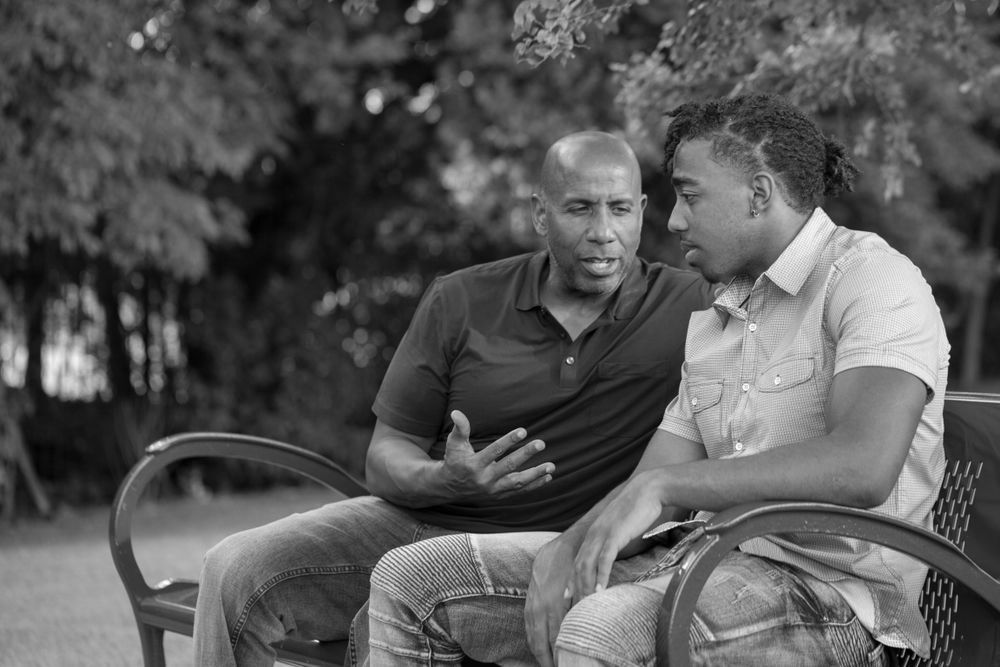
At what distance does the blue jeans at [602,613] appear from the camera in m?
2.37

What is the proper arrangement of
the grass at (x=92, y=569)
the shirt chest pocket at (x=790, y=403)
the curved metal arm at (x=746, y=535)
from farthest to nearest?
the grass at (x=92, y=569) < the shirt chest pocket at (x=790, y=403) < the curved metal arm at (x=746, y=535)

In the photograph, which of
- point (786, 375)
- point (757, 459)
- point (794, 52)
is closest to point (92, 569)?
point (794, 52)

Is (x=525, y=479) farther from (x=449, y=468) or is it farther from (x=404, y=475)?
(x=404, y=475)

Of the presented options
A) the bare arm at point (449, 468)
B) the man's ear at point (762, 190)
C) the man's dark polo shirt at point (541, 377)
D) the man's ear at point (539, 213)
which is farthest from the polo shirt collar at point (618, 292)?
the man's ear at point (762, 190)

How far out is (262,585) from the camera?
11.1 feet

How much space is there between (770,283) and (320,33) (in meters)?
7.49

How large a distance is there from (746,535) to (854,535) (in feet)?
0.71

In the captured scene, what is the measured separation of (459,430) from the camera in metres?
2.90

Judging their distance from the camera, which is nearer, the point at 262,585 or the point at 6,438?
the point at 262,585

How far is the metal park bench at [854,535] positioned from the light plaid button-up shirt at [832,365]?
117 mm

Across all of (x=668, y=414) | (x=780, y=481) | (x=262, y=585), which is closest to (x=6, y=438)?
(x=262, y=585)

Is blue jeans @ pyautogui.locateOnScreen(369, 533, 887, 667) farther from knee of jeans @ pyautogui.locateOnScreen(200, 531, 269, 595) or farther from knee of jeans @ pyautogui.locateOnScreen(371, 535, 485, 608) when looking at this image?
knee of jeans @ pyautogui.locateOnScreen(200, 531, 269, 595)

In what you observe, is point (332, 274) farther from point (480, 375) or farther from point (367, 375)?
point (480, 375)

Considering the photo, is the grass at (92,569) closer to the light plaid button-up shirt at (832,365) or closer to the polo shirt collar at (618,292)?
the polo shirt collar at (618,292)
